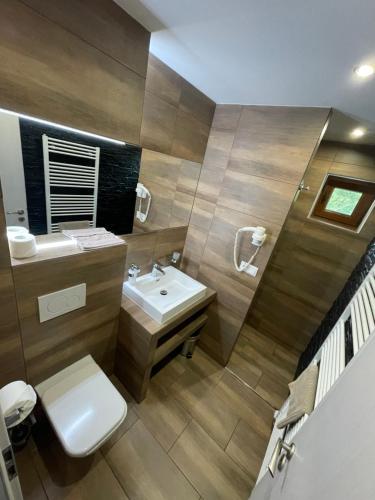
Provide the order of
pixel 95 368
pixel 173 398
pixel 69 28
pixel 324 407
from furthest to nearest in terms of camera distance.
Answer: pixel 173 398, pixel 95 368, pixel 69 28, pixel 324 407

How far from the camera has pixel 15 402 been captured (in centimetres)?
99

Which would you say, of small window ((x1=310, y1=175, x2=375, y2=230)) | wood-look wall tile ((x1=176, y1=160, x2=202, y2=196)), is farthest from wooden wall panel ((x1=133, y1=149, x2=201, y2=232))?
small window ((x1=310, y1=175, x2=375, y2=230))

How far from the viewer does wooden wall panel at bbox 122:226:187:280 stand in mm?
1802

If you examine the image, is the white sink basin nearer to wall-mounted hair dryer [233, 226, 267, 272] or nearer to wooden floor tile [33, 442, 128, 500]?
wall-mounted hair dryer [233, 226, 267, 272]

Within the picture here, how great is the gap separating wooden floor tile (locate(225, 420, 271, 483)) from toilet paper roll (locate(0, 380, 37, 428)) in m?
1.48

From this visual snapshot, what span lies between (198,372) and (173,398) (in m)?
0.39

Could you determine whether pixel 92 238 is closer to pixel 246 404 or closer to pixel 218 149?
pixel 218 149

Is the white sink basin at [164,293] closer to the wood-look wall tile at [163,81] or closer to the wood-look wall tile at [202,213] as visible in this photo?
the wood-look wall tile at [202,213]

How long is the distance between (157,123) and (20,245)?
44.0 inches

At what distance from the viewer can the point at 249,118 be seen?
166 centimetres

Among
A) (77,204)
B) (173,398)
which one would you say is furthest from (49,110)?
(173,398)

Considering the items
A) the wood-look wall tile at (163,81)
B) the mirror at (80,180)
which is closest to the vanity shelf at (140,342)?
the mirror at (80,180)

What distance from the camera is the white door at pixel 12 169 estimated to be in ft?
3.24

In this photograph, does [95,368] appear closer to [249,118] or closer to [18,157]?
[18,157]
